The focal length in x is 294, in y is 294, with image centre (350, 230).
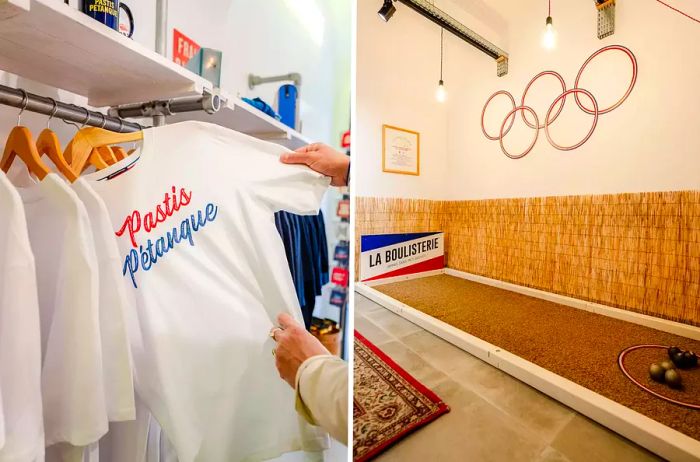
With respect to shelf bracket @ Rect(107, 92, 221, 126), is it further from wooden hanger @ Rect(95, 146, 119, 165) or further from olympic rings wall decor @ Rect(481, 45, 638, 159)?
olympic rings wall decor @ Rect(481, 45, 638, 159)

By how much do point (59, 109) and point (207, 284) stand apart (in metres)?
0.46

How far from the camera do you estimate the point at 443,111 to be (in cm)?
48

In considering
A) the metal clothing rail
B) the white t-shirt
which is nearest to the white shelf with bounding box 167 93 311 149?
the metal clothing rail

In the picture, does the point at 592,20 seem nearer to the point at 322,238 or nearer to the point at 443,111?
the point at 443,111

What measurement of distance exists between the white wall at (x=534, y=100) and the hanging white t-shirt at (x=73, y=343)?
1.39 feet

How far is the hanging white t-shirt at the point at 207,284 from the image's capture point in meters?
0.51

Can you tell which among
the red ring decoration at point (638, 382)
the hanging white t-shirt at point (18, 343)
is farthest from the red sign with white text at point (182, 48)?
the red ring decoration at point (638, 382)

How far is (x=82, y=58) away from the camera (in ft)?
1.81

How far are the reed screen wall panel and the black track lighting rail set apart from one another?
211mm

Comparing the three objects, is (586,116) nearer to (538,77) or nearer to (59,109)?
(538,77)

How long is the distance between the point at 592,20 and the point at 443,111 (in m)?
0.20

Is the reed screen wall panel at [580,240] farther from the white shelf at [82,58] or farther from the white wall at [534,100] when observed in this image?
the white shelf at [82,58]

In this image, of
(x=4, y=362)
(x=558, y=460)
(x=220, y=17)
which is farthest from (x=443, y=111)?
(x=220, y=17)

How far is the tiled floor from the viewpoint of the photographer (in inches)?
13.1
